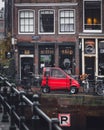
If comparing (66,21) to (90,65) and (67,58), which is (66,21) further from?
(90,65)

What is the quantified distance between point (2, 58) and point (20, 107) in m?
28.3

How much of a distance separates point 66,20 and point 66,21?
0.29 ft

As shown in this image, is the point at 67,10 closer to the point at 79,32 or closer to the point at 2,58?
the point at 79,32

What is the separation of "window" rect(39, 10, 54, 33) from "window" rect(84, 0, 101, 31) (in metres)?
2.32

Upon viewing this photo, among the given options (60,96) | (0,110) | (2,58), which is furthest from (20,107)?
(2,58)

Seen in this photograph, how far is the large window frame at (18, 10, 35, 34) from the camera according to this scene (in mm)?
35844

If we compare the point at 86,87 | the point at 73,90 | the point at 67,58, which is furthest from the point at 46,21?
the point at 73,90

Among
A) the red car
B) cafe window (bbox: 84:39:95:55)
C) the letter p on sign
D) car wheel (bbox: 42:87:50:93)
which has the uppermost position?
cafe window (bbox: 84:39:95:55)

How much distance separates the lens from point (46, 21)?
118 ft

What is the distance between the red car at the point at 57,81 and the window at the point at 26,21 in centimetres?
784

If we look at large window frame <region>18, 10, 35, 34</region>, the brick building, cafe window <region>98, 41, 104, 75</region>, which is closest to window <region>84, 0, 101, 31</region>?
the brick building

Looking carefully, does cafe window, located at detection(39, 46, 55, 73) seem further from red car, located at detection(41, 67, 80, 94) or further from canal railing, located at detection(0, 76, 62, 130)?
canal railing, located at detection(0, 76, 62, 130)

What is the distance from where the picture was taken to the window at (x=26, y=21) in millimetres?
35844

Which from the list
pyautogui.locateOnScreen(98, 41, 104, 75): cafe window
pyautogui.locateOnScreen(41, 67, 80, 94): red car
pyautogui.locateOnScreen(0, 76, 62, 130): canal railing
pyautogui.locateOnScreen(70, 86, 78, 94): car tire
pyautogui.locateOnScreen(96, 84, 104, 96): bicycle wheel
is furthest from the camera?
pyautogui.locateOnScreen(98, 41, 104, 75): cafe window
